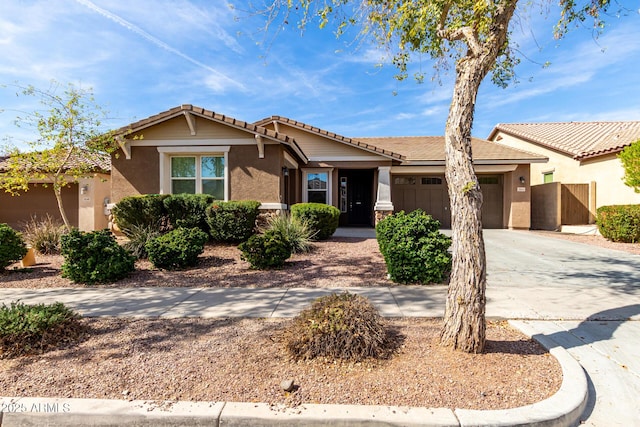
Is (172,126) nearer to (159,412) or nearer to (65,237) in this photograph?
(65,237)

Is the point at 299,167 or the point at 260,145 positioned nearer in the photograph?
the point at 260,145

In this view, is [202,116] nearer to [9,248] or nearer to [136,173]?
[136,173]

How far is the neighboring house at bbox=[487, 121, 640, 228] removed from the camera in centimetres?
1374

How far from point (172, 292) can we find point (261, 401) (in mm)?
3804

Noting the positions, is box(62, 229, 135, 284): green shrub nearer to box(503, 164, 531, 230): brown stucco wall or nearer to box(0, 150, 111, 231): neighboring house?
box(0, 150, 111, 231): neighboring house

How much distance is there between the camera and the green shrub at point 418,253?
5.82m

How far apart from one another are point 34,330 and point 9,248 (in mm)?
5284

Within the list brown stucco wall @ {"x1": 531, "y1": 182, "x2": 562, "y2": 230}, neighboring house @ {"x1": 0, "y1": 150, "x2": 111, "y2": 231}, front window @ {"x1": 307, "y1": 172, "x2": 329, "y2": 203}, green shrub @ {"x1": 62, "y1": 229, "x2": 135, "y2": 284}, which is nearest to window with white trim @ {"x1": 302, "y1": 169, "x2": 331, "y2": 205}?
front window @ {"x1": 307, "y1": 172, "x2": 329, "y2": 203}

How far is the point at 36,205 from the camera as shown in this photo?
1433 cm

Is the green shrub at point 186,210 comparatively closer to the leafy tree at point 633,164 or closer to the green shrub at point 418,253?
the green shrub at point 418,253

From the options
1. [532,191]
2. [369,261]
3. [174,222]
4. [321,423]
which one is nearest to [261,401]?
[321,423]

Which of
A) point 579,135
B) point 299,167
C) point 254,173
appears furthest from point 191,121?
point 579,135

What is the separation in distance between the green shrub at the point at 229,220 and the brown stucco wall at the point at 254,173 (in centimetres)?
143

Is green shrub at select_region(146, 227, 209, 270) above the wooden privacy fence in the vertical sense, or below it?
below
